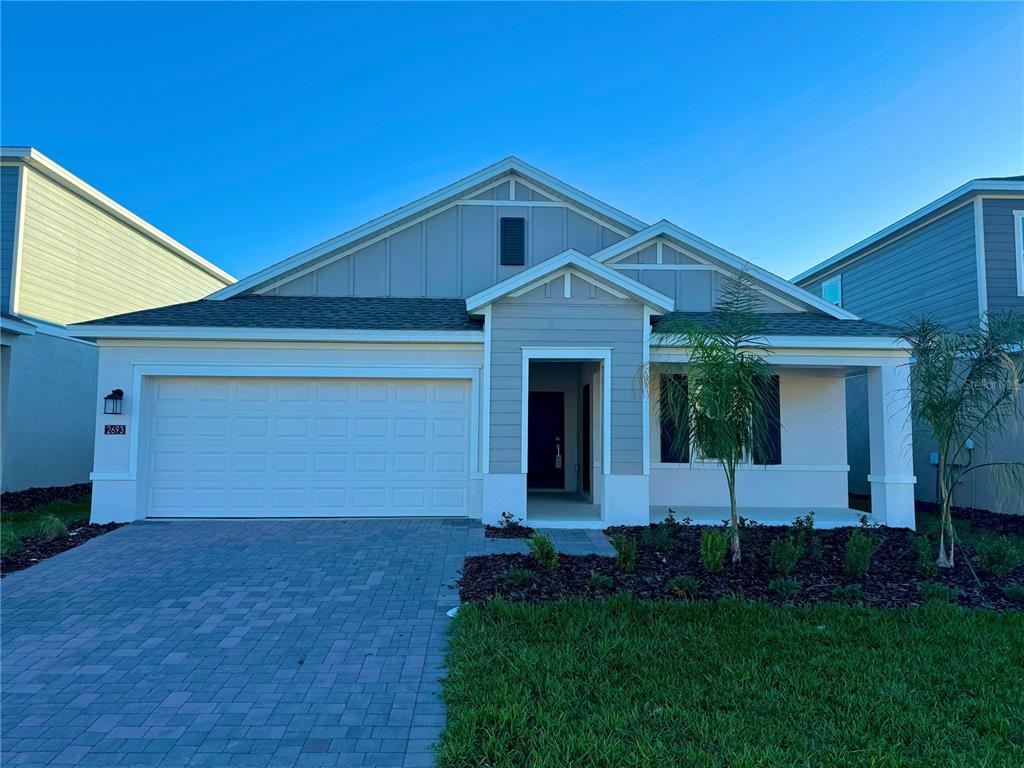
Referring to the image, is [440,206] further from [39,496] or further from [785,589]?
[39,496]

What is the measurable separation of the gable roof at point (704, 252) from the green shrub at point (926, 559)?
5.22 m

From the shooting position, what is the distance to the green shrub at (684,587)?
606 centimetres

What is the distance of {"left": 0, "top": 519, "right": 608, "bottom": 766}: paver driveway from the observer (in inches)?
140

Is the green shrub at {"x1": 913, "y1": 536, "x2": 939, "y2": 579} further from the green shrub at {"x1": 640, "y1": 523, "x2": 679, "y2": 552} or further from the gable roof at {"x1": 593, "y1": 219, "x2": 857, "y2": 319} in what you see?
the gable roof at {"x1": 593, "y1": 219, "x2": 857, "y2": 319}

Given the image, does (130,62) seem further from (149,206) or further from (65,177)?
(149,206)

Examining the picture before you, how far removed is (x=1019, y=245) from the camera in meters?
12.8

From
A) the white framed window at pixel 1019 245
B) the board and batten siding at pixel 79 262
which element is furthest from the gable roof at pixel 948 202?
the board and batten siding at pixel 79 262

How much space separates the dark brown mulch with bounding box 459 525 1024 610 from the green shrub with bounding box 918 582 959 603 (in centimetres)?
8

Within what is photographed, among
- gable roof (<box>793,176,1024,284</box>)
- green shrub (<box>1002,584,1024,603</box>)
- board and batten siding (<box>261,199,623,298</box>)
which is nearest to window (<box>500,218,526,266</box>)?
board and batten siding (<box>261,199,623,298</box>)

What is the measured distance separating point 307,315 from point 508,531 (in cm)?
511

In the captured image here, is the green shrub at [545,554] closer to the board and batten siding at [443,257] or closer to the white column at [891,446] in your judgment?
the white column at [891,446]

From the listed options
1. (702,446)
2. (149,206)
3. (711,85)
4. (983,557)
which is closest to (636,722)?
(702,446)

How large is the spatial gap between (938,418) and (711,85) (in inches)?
349

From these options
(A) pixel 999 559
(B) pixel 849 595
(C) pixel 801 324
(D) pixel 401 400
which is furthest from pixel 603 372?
(A) pixel 999 559
